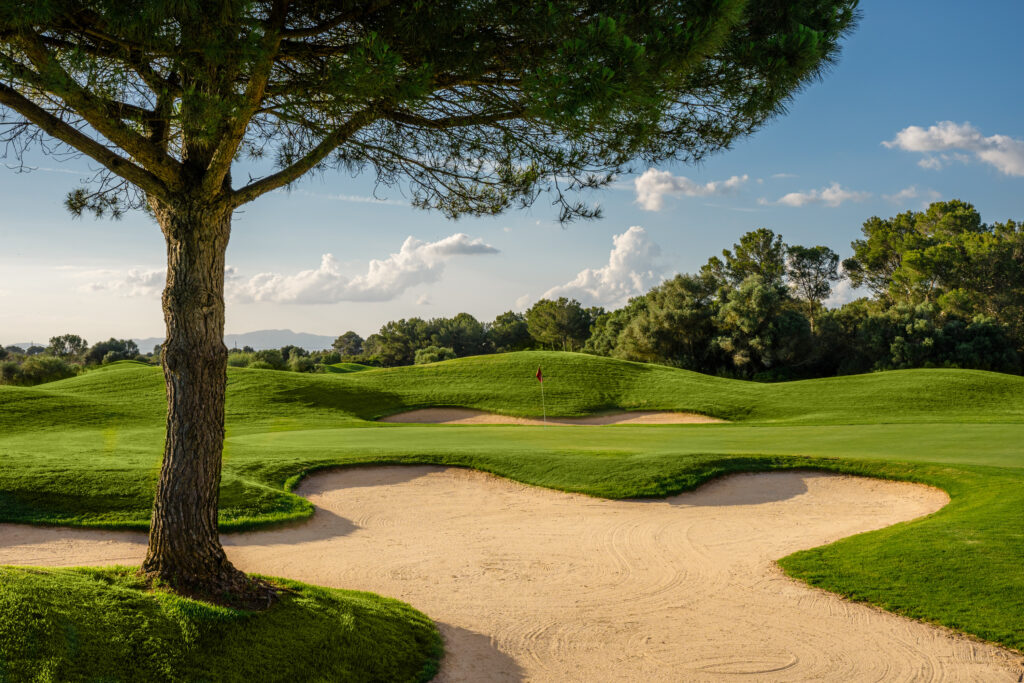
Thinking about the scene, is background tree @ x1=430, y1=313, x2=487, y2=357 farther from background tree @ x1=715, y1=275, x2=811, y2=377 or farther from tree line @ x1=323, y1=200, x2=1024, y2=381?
Result: background tree @ x1=715, y1=275, x2=811, y2=377

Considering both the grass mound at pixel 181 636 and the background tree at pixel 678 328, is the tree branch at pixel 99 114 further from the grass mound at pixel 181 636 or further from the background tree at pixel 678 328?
the background tree at pixel 678 328

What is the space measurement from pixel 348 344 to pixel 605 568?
124 m

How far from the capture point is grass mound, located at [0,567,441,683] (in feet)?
15.1

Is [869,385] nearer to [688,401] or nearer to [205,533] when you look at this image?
[688,401]

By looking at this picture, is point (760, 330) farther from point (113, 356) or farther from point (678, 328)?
point (113, 356)

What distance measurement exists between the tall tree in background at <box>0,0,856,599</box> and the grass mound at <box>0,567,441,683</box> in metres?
0.60

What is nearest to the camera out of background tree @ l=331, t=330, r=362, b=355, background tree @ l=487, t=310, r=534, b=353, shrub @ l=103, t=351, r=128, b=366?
shrub @ l=103, t=351, r=128, b=366

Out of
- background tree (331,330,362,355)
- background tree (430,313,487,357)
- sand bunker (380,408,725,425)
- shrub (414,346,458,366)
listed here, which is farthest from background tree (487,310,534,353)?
sand bunker (380,408,725,425)

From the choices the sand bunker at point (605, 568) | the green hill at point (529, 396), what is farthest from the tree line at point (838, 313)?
the sand bunker at point (605, 568)

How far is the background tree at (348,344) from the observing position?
5054 inches

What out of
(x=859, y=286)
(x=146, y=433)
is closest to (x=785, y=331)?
(x=859, y=286)

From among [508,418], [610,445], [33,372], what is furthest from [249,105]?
[33,372]

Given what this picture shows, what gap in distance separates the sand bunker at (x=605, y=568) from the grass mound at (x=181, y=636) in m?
0.76

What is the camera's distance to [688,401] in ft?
90.2
